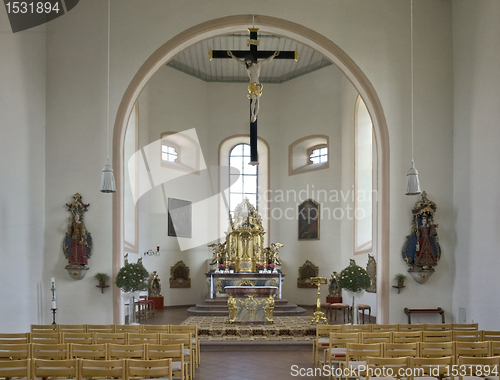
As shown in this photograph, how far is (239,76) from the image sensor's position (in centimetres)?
2038

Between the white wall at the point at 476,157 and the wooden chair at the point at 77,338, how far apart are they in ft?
21.8

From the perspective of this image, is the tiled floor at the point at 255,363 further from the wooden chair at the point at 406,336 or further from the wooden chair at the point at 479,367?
the wooden chair at the point at 479,367

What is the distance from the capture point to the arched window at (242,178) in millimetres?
20219

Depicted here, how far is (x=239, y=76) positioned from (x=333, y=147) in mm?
4698

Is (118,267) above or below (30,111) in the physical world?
below

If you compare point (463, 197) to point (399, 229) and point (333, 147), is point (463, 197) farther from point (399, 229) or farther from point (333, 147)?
point (333, 147)

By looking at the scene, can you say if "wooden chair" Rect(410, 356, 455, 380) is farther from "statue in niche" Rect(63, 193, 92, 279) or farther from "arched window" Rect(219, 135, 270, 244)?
"arched window" Rect(219, 135, 270, 244)

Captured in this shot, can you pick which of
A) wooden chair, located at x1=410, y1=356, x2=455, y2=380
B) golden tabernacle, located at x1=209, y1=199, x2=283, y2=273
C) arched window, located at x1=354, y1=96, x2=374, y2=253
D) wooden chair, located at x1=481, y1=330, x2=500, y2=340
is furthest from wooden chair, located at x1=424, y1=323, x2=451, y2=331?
golden tabernacle, located at x1=209, y1=199, x2=283, y2=273

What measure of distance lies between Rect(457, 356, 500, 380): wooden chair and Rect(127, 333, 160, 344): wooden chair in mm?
3659

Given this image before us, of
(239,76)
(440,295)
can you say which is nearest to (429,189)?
(440,295)

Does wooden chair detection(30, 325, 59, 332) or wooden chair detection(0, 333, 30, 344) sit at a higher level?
wooden chair detection(0, 333, 30, 344)

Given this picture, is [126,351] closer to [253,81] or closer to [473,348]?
[473,348]

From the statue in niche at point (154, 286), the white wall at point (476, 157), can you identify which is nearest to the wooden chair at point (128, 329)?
the white wall at point (476, 157)

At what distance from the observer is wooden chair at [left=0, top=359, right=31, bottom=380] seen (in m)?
5.16
